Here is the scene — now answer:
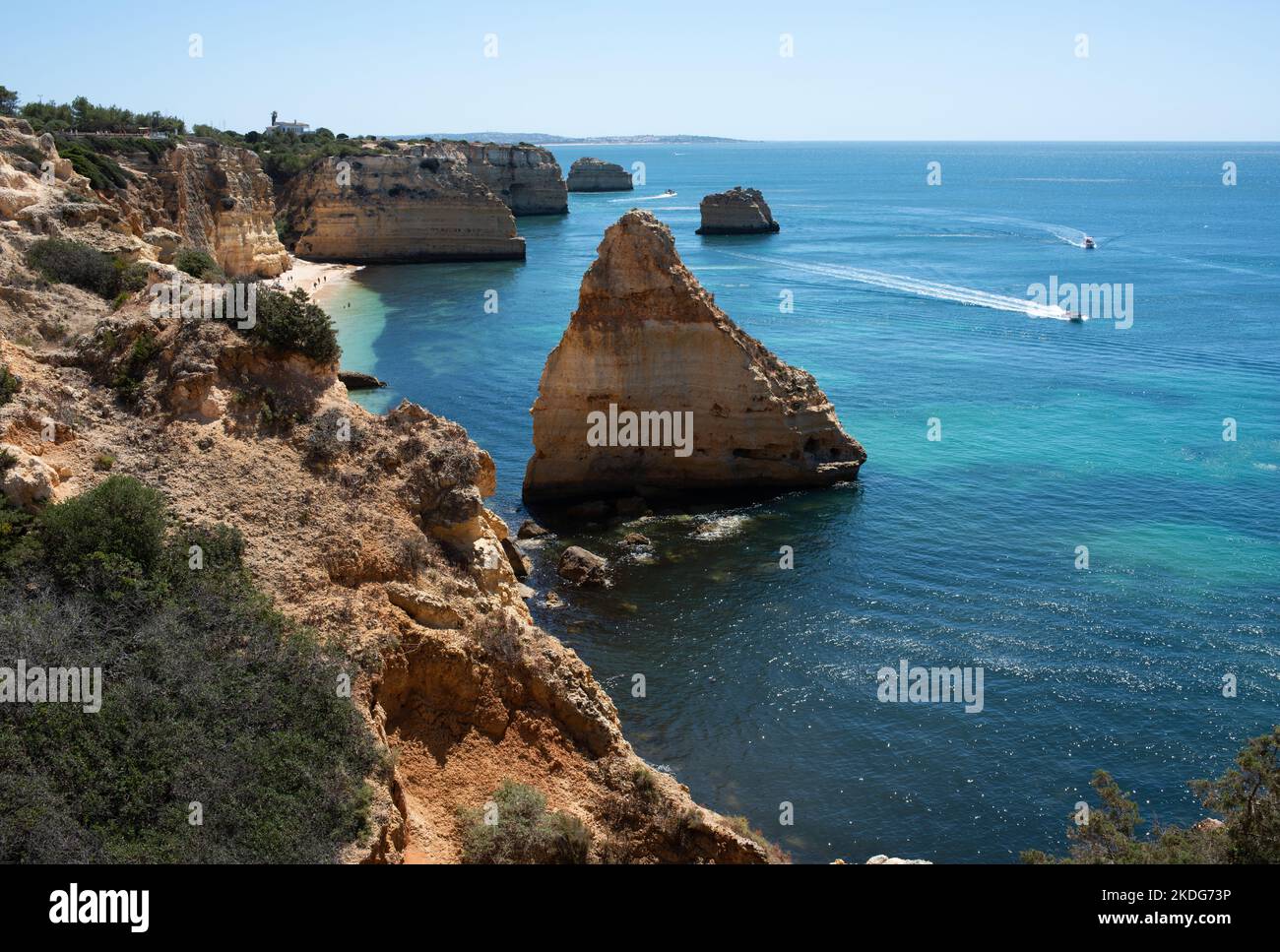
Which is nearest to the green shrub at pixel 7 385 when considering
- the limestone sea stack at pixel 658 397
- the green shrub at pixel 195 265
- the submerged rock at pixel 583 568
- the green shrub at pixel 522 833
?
the green shrub at pixel 522 833

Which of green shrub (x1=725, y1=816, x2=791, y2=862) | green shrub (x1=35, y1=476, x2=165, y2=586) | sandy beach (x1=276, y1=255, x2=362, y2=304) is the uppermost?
sandy beach (x1=276, y1=255, x2=362, y2=304)

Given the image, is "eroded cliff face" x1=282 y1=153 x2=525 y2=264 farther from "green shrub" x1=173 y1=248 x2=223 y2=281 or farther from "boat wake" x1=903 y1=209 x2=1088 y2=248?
"green shrub" x1=173 y1=248 x2=223 y2=281

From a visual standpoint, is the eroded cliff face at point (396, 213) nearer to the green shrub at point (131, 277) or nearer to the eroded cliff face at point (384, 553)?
the green shrub at point (131, 277)

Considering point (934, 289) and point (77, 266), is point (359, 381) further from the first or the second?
point (934, 289)

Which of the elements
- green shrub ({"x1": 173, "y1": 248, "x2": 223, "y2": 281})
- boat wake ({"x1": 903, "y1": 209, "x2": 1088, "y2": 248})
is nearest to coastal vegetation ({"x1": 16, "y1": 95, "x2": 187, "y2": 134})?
green shrub ({"x1": 173, "y1": 248, "x2": 223, "y2": 281})

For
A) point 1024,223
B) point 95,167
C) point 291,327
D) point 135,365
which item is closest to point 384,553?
point 291,327
